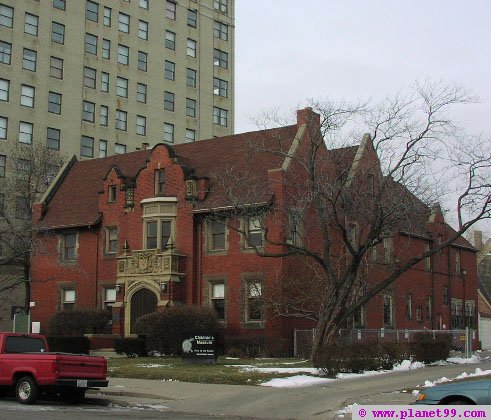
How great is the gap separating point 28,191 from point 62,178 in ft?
12.8

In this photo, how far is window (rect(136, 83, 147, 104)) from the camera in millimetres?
76188

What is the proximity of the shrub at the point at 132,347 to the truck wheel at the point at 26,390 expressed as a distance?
1655 centimetres

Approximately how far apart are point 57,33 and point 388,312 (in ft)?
137

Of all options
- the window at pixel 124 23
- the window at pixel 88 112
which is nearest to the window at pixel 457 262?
the window at pixel 88 112

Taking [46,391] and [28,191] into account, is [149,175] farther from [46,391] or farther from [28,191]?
[46,391]

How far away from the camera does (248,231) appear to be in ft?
124

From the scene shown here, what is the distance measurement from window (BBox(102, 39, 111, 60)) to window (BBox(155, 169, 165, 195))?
34887mm

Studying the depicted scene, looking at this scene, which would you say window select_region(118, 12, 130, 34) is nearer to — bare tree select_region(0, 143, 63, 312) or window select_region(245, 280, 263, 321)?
bare tree select_region(0, 143, 63, 312)

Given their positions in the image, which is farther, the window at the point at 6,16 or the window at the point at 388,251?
the window at the point at 6,16

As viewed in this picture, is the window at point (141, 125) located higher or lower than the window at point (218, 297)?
higher

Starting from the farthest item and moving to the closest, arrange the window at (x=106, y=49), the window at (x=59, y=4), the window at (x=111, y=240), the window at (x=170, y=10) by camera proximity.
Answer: the window at (x=170, y=10) → the window at (x=106, y=49) → the window at (x=59, y=4) → the window at (x=111, y=240)

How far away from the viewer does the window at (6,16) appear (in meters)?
65.7

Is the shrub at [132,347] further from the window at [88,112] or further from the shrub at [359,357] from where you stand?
the window at [88,112]

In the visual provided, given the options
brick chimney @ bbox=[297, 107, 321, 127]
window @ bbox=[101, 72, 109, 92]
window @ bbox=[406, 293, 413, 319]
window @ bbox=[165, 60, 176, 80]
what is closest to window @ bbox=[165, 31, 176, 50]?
window @ bbox=[165, 60, 176, 80]
